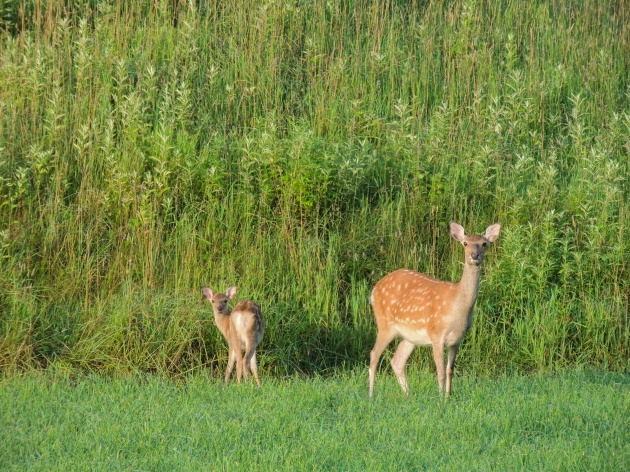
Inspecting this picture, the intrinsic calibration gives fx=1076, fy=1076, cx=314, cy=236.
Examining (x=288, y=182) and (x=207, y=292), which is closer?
(x=207, y=292)

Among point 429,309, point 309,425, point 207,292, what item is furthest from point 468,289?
point 207,292

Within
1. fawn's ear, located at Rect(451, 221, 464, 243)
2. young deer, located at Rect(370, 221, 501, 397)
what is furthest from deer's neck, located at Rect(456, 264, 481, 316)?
fawn's ear, located at Rect(451, 221, 464, 243)

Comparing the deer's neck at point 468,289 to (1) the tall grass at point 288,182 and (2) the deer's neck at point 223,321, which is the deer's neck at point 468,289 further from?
(2) the deer's neck at point 223,321

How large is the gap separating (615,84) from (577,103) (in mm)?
1383

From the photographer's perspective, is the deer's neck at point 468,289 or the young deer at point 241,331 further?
the young deer at point 241,331

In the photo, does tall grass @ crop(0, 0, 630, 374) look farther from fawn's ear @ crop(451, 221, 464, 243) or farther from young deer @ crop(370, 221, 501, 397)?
fawn's ear @ crop(451, 221, 464, 243)

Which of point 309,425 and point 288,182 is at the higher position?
point 288,182

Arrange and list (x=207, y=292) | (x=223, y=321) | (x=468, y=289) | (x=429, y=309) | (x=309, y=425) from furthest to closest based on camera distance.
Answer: (x=207, y=292), (x=223, y=321), (x=429, y=309), (x=468, y=289), (x=309, y=425)

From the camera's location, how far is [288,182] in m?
10.4

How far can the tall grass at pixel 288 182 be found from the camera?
9625mm

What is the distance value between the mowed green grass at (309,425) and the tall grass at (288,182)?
32.6 inches

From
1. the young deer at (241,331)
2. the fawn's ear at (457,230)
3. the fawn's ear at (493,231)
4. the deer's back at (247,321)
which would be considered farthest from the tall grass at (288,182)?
the fawn's ear at (457,230)

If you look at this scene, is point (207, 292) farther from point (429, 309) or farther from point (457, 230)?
point (457, 230)

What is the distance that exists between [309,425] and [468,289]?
180 centimetres
